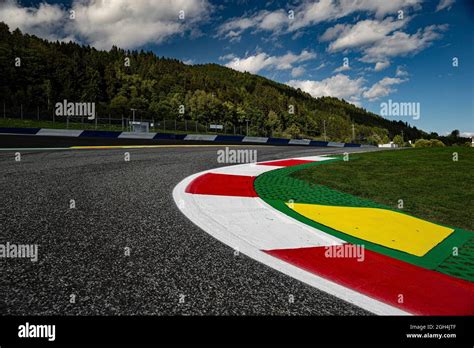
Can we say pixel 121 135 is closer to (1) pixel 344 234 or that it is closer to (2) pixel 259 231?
(2) pixel 259 231

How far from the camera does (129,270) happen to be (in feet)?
5.49

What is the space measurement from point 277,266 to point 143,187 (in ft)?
8.47

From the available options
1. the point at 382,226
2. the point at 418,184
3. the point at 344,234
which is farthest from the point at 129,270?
the point at 418,184

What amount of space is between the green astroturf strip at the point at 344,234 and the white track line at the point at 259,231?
0.19 meters

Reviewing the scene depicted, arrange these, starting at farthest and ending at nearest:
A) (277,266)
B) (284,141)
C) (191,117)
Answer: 1. (191,117)
2. (284,141)
3. (277,266)

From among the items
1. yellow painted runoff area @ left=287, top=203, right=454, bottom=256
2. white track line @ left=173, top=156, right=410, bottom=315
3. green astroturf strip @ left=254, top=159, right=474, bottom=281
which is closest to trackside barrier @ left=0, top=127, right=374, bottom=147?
green astroturf strip @ left=254, top=159, right=474, bottom=281

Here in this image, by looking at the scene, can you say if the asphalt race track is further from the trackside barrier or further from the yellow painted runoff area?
the trackside barrier

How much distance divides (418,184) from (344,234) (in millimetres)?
3261

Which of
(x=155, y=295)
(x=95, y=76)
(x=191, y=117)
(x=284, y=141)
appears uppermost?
(x=95, y=76)

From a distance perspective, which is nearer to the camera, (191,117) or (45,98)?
(45,98)

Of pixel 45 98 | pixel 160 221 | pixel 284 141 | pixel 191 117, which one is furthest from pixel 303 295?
pixel 191 117
